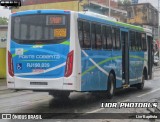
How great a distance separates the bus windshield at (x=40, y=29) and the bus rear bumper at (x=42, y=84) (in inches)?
47.5

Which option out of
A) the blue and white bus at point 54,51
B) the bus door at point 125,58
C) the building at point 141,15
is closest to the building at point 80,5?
the building at point 141,15

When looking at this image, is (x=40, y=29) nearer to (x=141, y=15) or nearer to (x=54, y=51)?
Result: (x=54, y=51)

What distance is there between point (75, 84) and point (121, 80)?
5348 millimetres

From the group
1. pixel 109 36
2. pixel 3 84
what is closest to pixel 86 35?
pixel 109 36

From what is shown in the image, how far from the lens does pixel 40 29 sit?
13.6 meters

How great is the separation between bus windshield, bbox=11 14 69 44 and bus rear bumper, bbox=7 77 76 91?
47.5 inches

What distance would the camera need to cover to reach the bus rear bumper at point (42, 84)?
42.8 feet

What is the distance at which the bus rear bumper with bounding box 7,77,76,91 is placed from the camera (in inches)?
513

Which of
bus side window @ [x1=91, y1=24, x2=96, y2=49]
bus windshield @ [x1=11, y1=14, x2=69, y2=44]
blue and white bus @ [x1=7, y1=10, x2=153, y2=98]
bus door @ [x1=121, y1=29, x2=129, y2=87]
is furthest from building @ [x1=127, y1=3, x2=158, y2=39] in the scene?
bus windshield @ [x1=11, y1=14, x2=69, y2=44]

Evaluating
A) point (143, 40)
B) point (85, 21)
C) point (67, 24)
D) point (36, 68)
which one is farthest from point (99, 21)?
point (143, 40)

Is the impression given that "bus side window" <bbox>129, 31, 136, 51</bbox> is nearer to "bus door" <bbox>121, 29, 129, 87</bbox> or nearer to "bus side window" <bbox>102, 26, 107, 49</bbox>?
"bus door" <bbox>121, 29, 129, 87</bbox>

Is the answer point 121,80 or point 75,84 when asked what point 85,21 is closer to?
point 75,84

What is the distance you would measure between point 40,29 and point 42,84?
1760 mm

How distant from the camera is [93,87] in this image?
14.6 metres
